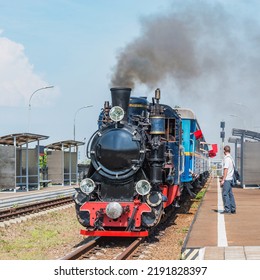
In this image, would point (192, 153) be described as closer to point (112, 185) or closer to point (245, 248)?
point (112, 185)

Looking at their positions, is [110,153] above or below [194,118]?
below

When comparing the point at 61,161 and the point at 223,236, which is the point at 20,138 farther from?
the point at 223,236

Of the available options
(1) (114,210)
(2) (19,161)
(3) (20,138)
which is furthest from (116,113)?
(2) (19,161)

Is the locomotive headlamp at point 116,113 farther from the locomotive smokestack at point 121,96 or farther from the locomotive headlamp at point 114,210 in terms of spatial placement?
the locomotive headlamp at point 114,210

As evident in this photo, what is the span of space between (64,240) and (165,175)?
8.52 ft

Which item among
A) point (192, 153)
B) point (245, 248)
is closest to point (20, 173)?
point (192, 153)

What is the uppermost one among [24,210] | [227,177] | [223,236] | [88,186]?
[227,177]

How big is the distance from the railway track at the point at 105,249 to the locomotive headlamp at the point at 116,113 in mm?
2427

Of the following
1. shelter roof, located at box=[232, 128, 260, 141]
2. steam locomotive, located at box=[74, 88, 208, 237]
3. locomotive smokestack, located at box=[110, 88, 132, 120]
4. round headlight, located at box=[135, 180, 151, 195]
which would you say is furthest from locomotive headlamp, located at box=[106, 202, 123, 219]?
shelter roof, located at box=[232, 128, 260, 141]

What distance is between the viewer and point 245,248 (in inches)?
376

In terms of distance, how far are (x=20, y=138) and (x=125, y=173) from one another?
15676 mm

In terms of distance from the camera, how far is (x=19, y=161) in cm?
2808

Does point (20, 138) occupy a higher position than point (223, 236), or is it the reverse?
point (20, 138)

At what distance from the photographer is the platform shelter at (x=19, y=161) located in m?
25.3
